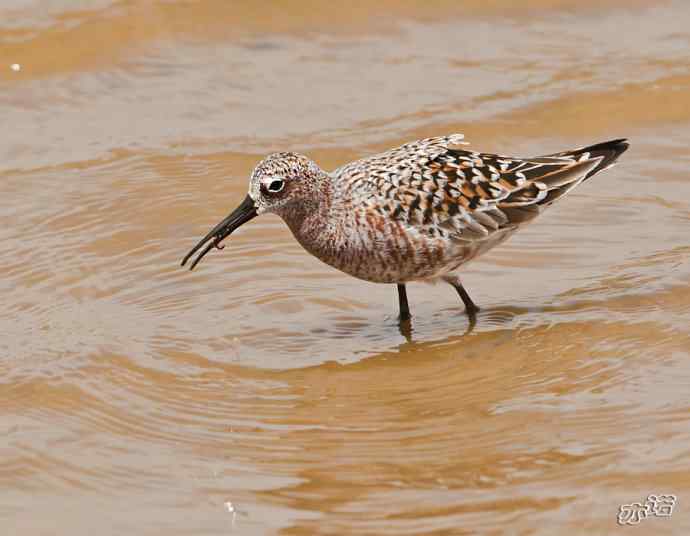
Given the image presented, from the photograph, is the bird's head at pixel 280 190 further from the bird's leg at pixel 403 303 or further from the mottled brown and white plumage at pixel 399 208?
the bird's leg at pixel 403 303

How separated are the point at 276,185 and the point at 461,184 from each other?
139cm

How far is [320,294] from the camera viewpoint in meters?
9.91

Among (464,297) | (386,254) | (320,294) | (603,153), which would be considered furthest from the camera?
(603,153)

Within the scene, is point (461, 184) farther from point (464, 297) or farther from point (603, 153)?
point (603, 153)

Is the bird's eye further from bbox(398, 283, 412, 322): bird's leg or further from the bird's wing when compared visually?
bbox(398, 283, 412, 322): bird's leg

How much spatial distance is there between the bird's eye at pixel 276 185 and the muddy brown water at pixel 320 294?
1.01m

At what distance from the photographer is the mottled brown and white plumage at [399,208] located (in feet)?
29.7

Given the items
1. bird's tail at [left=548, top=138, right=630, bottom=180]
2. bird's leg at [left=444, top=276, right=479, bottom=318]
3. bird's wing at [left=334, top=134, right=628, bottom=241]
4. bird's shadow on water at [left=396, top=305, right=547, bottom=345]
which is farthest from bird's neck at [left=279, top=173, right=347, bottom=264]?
bird's tail at [left=548, top=138, right=630, bottom=180]

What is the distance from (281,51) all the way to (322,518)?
8.46 m

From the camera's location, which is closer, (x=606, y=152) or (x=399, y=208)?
(x=399, y=208)

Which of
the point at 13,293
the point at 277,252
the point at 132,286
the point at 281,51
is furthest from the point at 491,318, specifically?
the point at 281,51

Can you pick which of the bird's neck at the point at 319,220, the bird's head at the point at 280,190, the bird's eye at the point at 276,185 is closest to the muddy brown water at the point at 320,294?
the bird's neck at the point at 319,220

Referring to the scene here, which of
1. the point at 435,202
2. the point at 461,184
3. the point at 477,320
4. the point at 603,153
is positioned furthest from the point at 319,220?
the point at 603,153

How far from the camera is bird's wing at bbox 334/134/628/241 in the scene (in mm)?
9188
